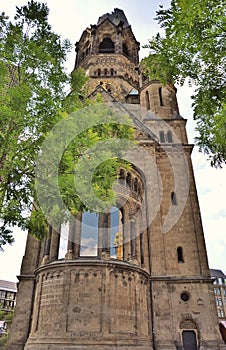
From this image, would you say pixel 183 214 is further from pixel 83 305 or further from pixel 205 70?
pixel 205 70

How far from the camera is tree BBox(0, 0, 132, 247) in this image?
326 inches

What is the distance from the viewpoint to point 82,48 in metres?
35.5

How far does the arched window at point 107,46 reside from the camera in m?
33.4

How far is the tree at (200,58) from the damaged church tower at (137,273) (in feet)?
28.9

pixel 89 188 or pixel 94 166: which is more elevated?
pixel 94 166

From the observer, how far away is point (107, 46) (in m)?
34.5

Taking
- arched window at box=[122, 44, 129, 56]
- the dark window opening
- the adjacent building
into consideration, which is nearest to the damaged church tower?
the dark window opening

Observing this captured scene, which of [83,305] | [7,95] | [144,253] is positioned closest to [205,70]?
[7,95]

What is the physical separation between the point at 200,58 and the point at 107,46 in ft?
97.2

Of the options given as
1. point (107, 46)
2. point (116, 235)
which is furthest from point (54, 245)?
point (107, 46)

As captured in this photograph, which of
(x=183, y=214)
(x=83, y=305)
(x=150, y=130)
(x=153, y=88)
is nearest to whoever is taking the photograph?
(x=83, y=305)

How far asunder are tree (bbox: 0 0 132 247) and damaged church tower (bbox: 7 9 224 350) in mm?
6351

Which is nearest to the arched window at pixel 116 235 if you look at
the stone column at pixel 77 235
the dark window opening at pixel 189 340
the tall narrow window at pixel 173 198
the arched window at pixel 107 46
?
the stone column at pixel 77 235

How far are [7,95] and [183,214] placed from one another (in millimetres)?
14929
